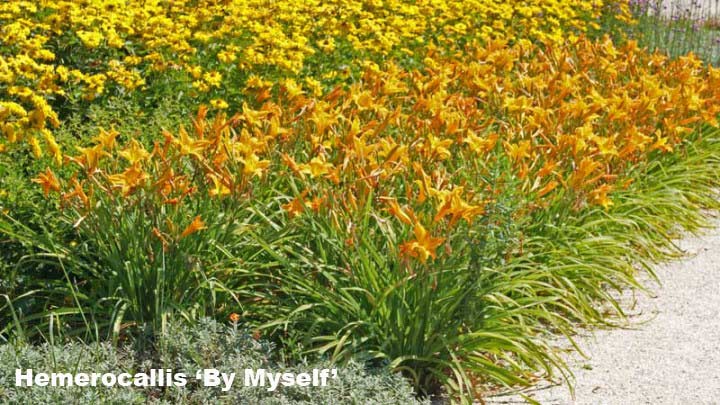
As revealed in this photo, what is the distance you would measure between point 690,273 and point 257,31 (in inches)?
104

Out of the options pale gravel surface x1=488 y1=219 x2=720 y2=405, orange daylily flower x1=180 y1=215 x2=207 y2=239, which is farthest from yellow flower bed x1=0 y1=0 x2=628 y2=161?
pale gravel surface x1=488 y1=219 x2=720 y2=405

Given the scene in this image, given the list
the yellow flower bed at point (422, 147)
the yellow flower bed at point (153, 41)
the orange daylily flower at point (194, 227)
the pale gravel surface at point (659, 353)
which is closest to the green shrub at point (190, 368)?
the orange daylily flower at point (194, 227)

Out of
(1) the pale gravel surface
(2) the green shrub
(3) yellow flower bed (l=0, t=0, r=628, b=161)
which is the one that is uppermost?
(3) yellow flower bed (l=0, t=0, r=628, b=161)

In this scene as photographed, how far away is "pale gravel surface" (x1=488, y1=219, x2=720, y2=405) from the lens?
3.99 m

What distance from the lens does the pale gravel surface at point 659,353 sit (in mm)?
3990

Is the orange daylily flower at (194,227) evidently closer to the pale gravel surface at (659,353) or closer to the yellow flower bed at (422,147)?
the yellow flower bed at (422,147)

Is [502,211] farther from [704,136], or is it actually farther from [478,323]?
[704,136]

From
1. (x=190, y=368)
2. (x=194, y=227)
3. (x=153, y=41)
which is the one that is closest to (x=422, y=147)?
(x=194, y=227)

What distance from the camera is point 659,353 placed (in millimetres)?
4387

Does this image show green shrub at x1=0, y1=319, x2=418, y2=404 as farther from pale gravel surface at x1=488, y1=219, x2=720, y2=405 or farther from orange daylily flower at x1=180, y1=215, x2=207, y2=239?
pale gravel surface at x1=488, y1=219, x2=720, y2=405

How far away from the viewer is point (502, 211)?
12.0 ft

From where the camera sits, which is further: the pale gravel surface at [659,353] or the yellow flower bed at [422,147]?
the pale gravel surface at [659,353]

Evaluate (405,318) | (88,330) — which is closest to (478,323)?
(405,318)

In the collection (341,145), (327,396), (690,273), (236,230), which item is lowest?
(690,273)
